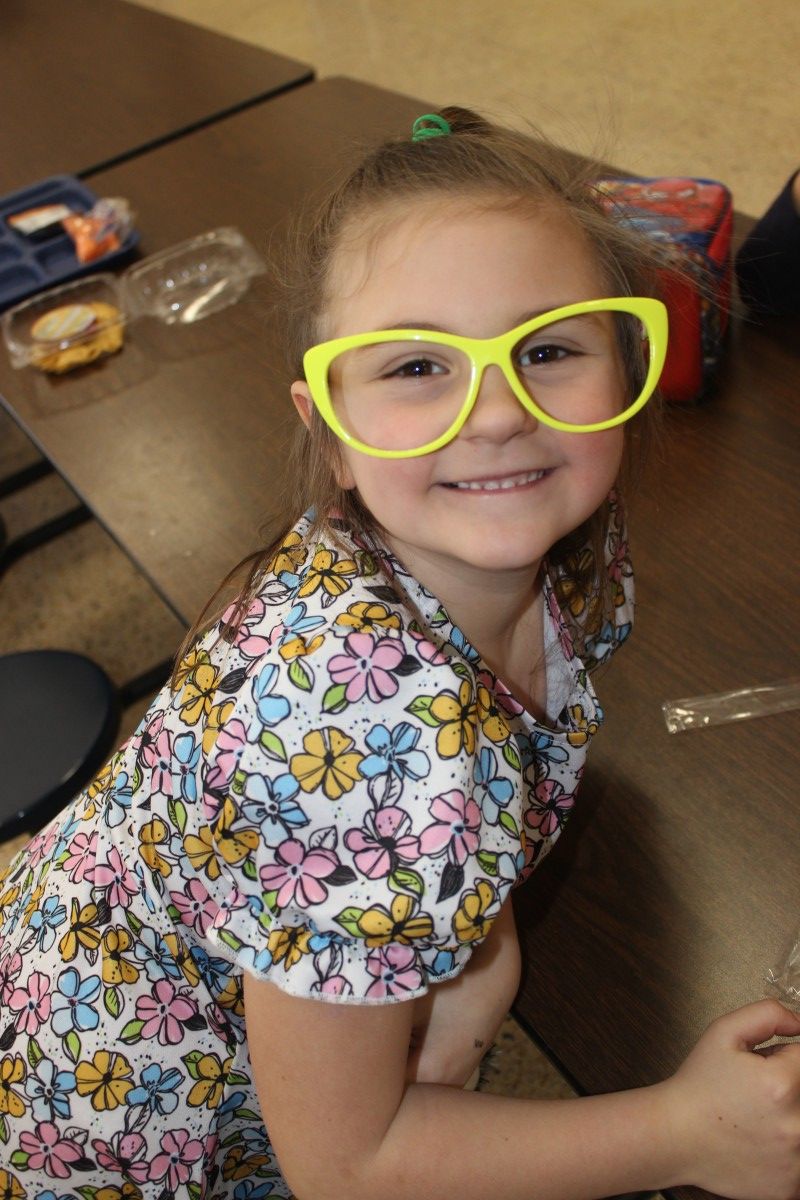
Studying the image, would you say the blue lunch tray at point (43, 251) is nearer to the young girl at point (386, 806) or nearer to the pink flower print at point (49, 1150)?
the young girl at point (386, 806)

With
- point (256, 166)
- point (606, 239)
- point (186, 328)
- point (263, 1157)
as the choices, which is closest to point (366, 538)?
point (606, 239)

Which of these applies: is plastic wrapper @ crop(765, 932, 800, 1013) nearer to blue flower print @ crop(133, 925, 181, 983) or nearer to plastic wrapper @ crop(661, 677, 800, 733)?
plastic wrapper @ crop(661, 677, 800, 733)

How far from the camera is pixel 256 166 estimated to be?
1558 millimetres

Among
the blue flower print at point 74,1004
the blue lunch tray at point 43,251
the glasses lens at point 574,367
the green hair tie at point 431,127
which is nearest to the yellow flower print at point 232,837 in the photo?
the blue flower print at point 74,1004

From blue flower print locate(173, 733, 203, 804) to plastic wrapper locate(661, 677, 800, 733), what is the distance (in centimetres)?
37

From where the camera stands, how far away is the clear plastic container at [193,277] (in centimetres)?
136

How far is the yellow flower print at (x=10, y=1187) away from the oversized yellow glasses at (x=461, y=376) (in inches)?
24.9

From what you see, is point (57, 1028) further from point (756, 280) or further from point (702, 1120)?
point (756, 280)

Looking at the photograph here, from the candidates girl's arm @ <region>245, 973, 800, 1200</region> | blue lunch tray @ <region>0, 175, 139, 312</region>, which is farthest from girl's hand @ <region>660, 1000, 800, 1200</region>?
blue lunch tray @ <region>0, 175, 139, 312</region>

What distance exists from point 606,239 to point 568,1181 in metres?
0.62

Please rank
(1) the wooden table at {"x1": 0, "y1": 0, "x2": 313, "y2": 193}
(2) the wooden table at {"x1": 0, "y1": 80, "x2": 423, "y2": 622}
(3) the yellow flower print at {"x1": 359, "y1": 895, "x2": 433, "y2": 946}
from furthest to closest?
(1) the wooden table at {"x1": 0, "y1": 0, "x2": 313, "y2": 193} < (2) the wooden table at {"x1": 0, "y1": 80, "x2": 423, "y2": 622} < (3) the yellow flower print at {"x1": 359, "y1": 895, "x2": 433, "y2": 946}

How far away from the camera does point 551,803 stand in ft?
2.55

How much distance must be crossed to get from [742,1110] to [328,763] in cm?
31

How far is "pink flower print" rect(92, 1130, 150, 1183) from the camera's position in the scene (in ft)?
2.53
